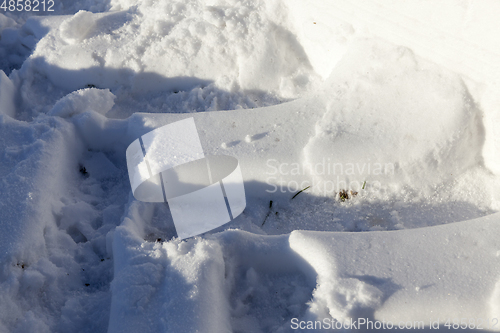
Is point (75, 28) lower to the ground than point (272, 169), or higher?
higher

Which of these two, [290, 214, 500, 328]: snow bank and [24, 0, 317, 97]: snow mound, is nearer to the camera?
[290, 214, 500, 328]: snow bank

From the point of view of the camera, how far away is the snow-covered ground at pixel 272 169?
1410 millimetres

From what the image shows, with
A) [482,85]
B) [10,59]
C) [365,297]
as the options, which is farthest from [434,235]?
[10,59]

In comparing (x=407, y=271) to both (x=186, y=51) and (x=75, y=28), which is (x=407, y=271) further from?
(x=75, y=28)

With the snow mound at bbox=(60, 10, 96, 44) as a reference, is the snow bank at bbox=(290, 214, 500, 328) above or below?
below

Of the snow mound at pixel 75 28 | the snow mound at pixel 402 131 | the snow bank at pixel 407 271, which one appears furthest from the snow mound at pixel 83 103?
the snow bank at pixel 407 271

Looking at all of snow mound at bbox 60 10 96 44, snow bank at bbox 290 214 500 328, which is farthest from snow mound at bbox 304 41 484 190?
snow mound at bbox 60 10 96 44

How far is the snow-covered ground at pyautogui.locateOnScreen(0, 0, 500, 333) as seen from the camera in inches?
55.5

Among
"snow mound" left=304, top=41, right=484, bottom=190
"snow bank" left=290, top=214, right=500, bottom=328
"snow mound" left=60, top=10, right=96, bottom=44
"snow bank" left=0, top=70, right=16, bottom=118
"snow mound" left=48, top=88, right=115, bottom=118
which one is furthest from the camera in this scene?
"snow mound" left=60, top=10, right=96, bottom=44

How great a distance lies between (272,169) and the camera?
188cm

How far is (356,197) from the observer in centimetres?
185

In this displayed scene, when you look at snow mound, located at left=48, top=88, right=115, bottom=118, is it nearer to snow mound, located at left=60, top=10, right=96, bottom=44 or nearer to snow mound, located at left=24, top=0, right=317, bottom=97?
snow mound, located at left=24, top=0, right=317, bottom=97

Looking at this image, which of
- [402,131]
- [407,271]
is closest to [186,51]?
[402,131]

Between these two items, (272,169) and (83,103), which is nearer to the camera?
(272,169)
